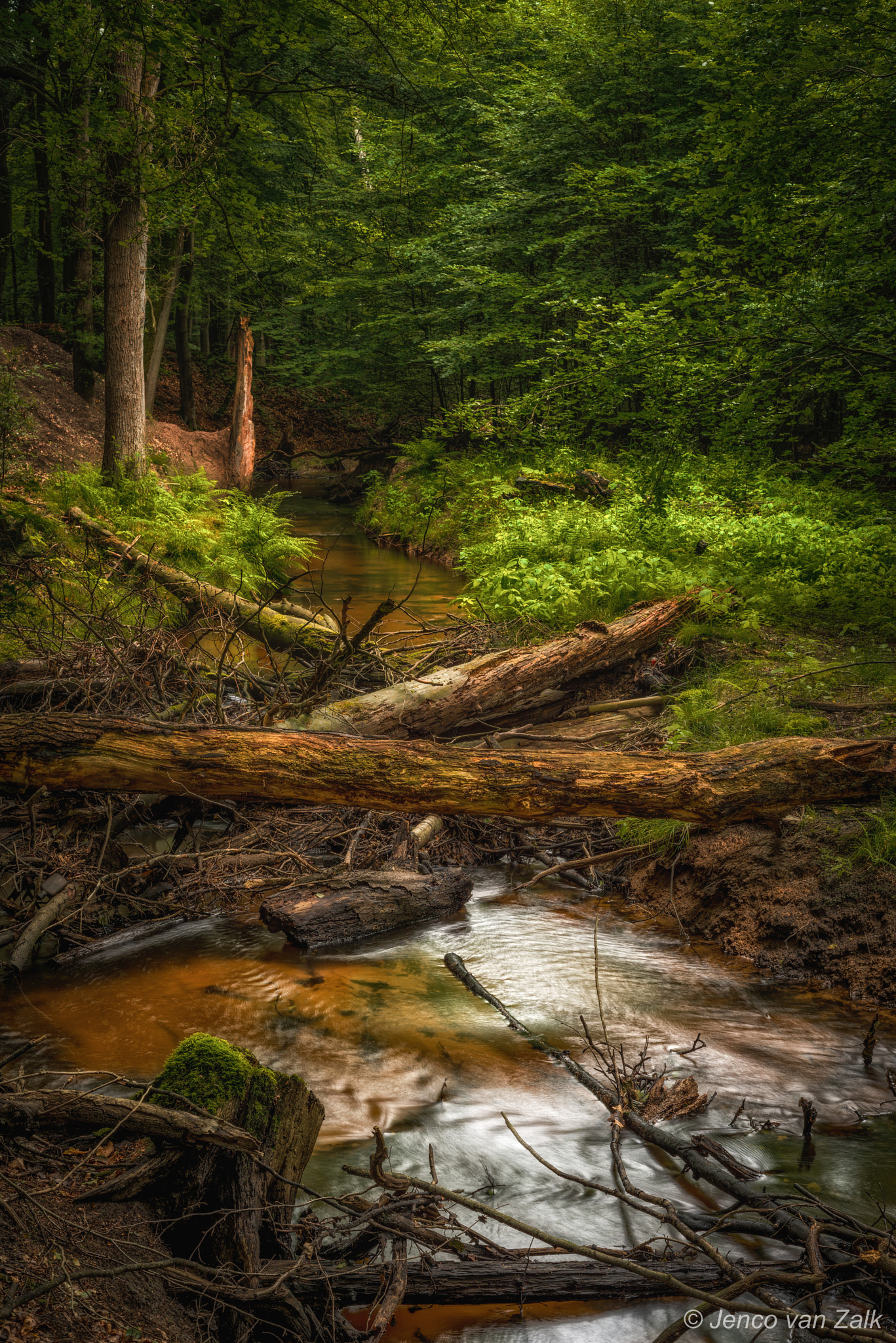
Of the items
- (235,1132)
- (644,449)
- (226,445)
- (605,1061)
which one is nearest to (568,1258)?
(605,1061)

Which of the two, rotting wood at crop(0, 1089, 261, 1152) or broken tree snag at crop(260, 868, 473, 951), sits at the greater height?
rotting wood at crop(0, 1089, 261, 1152)

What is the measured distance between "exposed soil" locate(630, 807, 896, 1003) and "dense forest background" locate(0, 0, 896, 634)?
4.05 metres

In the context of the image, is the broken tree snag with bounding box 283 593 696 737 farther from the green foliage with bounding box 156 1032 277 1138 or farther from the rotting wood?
the rotting wood

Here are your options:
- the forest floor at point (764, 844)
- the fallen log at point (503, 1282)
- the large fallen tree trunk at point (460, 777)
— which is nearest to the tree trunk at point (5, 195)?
the forest floor at point (764, 844)

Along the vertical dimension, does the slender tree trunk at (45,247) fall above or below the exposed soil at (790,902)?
above

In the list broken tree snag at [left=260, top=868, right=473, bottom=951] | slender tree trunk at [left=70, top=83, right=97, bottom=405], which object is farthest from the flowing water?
slender tree trunk at [left=70, top=83, right=97, bottom=405]

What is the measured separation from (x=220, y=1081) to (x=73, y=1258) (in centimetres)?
64

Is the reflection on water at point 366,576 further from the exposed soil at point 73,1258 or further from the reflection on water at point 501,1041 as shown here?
the exposed soil at point 73,1258

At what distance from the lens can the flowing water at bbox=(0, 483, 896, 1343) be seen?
3.29 metres

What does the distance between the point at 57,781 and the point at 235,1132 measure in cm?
237

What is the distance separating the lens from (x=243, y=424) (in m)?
21.6

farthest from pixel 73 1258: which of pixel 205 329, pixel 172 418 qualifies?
pixel 205 329

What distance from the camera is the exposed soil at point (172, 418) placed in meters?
16.1

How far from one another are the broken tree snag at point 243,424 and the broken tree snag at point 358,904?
1750 centimetres
